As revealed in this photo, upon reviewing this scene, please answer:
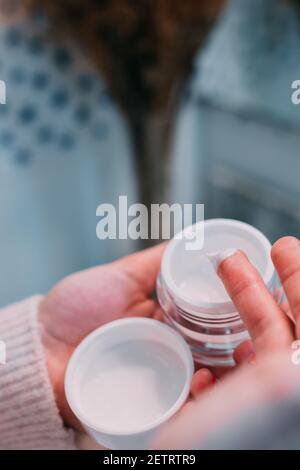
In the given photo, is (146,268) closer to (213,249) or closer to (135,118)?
(213,249)

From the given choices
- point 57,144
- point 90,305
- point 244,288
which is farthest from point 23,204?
point 244,288

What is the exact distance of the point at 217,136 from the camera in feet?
2.98

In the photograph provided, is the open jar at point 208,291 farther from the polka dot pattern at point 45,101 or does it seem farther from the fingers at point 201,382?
the polka dot pattern at point 45,101

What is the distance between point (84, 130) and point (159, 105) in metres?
0.15

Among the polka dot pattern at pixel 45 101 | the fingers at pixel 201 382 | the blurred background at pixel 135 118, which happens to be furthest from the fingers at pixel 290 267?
the polka dot pattern at pixel 45 101

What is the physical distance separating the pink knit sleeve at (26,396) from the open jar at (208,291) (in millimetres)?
130

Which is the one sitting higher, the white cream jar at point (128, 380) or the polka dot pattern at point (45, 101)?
the polka dot pattern at point (45, 101)

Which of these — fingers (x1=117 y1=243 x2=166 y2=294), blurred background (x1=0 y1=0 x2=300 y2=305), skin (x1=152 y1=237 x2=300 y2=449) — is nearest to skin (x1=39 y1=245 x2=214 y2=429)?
fingers (x1=117 y1=243 x2=166 y2=294)

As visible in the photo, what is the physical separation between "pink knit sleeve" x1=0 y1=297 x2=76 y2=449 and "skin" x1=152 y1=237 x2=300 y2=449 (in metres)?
0.18

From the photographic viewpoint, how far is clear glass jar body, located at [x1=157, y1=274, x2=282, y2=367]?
398 mm

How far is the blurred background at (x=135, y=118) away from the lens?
28.9 inches

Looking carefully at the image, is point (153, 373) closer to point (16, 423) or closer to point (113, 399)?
point (113, 399)

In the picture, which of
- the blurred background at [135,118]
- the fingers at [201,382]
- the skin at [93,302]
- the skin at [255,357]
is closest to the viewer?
the skin at [255,357]

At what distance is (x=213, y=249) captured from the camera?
0.44 meters
